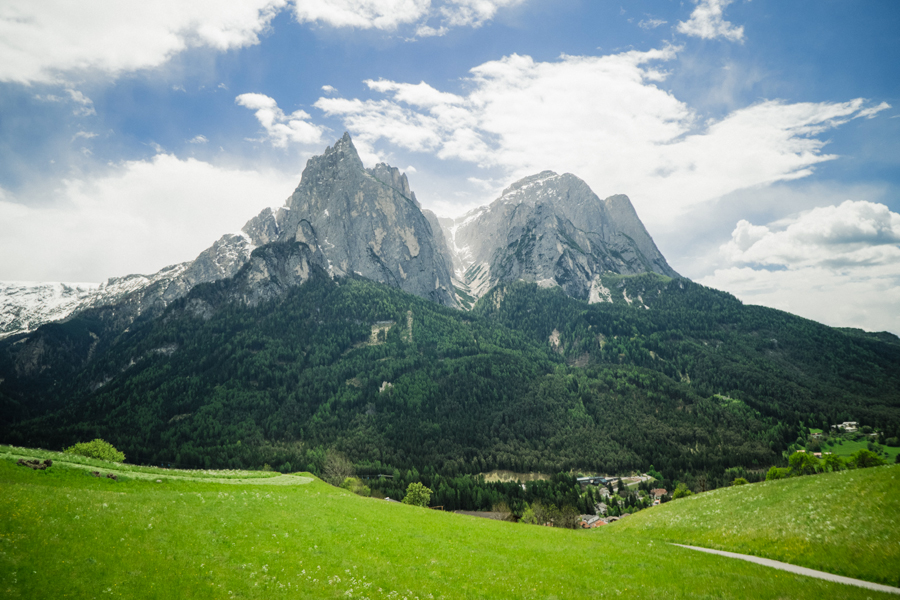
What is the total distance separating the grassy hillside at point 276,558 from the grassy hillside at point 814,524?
5370mm

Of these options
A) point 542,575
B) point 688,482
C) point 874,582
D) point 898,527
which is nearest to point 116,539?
point 542,575

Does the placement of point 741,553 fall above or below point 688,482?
above

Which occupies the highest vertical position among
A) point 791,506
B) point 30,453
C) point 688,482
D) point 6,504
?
point 6,504

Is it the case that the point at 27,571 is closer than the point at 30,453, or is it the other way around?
the point at 27,571

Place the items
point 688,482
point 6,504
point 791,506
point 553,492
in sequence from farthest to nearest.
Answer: point 688,482 → point 553,492 → point 791,506 → point 6,504

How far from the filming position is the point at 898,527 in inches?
1035

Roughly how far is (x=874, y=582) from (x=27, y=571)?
40.9 meters

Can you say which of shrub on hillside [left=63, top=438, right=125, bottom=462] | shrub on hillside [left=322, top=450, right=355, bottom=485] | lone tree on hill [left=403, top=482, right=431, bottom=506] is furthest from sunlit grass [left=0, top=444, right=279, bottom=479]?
shrub on hillside [left=322, top=450, right=355, bottom=485]

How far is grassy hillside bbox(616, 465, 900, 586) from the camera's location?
2562cm

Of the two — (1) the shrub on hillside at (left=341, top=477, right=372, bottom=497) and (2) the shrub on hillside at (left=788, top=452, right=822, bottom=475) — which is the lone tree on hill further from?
(2) the shrub on hillside at (left=788, top=452, right=822, bottom=475)

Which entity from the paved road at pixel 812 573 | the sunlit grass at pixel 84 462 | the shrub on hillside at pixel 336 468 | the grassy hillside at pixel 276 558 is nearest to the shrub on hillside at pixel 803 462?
the paved road at pixel 812 573

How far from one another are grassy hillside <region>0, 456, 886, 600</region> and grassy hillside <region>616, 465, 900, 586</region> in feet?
17.6

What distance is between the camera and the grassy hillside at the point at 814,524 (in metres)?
25.6

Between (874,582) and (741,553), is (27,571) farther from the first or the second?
(741,553)
